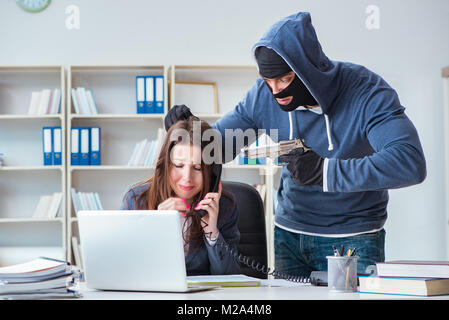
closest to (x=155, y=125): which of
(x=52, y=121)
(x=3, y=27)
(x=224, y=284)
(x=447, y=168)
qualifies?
(x=52, y=121)

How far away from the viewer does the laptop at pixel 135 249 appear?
1.30 meters

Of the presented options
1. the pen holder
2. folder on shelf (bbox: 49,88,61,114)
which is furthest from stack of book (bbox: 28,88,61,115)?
the pen holder

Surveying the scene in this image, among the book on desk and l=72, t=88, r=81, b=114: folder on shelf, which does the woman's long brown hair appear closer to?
the book on desk

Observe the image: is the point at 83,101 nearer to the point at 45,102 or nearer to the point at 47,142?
the point at 45,102

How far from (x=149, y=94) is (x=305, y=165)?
102 inches

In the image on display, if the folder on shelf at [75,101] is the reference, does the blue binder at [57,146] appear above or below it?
below

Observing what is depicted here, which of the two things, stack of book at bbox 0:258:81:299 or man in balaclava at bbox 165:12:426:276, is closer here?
stack of book at bbox 0:258:81:299

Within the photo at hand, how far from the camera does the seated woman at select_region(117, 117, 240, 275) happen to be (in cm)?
190

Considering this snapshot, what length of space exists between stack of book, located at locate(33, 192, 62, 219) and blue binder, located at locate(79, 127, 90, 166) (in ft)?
0.99

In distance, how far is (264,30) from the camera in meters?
4.43

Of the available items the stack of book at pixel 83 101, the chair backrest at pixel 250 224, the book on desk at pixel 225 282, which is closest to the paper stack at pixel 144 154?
the stack of book at pixel 83 101

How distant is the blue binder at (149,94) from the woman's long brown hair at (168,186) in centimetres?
215

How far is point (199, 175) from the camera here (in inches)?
79.3

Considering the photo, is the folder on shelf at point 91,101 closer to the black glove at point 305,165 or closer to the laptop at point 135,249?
the black glove at point 305,165
